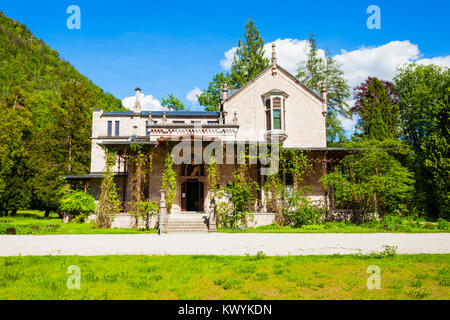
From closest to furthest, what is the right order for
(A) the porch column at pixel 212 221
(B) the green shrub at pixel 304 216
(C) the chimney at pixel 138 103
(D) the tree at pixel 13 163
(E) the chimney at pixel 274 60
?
(A) the porch column at pixel 212 221 < (B) the green shrub at pixel 304 216 < (E) the chimney at pixel 274 60 < (D) the tree at pixel 13 163 < (C) the chimney at pixel 138 103

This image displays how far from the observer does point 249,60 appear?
135 feet

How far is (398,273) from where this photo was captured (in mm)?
6266

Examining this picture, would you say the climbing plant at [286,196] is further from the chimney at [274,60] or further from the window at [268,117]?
the chimney at [274,60]

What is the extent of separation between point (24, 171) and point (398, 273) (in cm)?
3659

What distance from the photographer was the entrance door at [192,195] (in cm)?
2039

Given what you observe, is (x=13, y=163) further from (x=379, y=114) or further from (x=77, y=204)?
(x=379, y=114)

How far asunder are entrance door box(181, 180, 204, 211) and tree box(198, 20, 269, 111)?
844 inches

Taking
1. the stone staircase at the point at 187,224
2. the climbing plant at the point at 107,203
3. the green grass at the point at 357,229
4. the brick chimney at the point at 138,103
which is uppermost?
the brick chimney at the point at 138,103

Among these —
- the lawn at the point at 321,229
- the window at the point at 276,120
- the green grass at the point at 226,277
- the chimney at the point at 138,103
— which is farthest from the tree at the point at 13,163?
the green grass at the point at 226,277

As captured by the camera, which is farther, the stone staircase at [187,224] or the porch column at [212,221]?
the porch column at [212,221]
